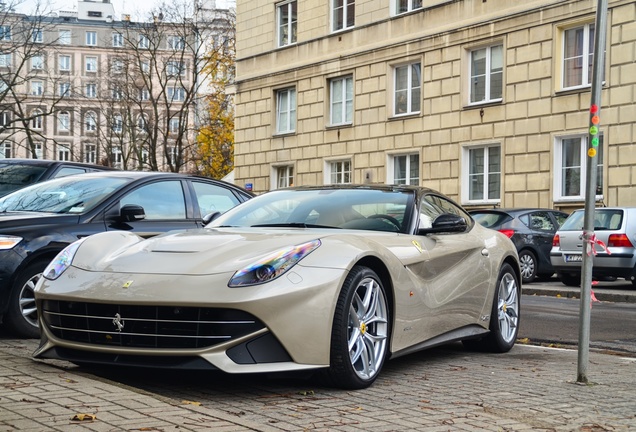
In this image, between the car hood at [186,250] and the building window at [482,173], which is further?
the building window at [482,173]

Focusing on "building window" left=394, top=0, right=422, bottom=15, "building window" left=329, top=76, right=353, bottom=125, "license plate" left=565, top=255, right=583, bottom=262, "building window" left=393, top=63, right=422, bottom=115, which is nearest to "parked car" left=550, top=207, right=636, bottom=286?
"license plate" left=565, top=255, right=583, bottom=262

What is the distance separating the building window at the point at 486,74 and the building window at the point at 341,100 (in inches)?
225

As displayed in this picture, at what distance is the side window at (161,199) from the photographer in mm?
9155

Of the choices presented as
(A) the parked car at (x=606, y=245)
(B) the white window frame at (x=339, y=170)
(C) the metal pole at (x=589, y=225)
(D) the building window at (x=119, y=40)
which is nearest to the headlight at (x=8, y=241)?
(C) the metal pole at (x=589, y=225)

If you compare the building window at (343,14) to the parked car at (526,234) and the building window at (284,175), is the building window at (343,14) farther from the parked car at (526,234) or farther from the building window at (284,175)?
the parked car at (526,234)

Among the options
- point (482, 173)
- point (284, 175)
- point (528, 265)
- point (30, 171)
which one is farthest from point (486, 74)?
point (30, 171)

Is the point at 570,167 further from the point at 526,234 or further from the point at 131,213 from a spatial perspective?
the point at 131,213

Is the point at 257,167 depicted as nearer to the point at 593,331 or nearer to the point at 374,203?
the point at 593,331

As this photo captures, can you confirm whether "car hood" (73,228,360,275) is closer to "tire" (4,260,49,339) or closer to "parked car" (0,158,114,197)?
"tire" (4,260,49,339)

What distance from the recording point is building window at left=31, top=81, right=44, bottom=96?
10706 centimetres

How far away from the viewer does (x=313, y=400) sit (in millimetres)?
5512

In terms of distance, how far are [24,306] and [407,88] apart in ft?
80.3

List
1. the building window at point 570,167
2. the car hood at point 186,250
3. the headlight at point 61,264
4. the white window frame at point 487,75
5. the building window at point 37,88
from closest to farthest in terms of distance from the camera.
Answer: the car hood at point 186,250 → the headlight at point 61,264 → the building window at point 570,167 → the white window frame at point 487,75 → the building window at point 37,88

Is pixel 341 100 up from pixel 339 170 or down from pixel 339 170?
up
